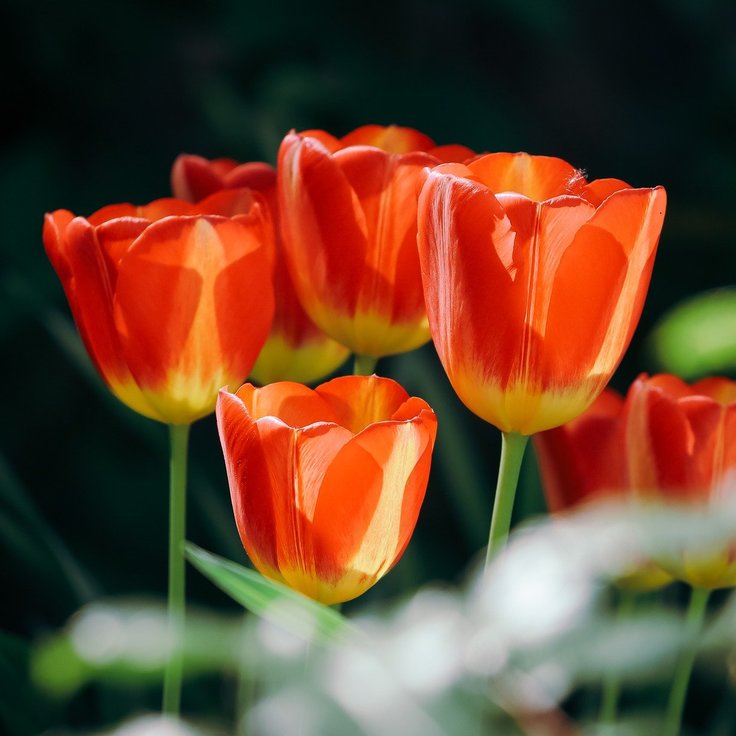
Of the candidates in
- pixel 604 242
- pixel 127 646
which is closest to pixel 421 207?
pixel 604 242

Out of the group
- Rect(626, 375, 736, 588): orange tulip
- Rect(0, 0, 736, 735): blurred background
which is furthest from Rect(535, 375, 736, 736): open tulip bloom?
Rect(0, 0, 736, 735): blurred background

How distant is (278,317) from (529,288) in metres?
0.14

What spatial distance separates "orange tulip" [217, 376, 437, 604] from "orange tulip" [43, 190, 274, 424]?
0.12ft

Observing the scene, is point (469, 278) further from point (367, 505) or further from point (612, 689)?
point (612, 689)

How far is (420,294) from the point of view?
409mm

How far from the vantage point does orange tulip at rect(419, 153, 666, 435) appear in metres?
0.32

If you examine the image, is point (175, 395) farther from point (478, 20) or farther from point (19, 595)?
point (478, 20)

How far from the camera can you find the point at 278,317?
17.5 inches

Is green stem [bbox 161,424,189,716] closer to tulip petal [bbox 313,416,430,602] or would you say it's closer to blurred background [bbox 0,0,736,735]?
tulip petal [bbox 313,416,430,602]

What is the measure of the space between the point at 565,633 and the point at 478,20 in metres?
0.96

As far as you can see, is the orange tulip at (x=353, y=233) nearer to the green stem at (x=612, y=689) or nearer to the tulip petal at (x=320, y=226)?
the tulip petal at (x=320, y=226)

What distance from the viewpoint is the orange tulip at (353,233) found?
0.38 metres

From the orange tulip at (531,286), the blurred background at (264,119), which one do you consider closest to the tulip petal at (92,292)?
the orange tulip at (531,286)

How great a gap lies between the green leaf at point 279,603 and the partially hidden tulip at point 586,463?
160mm
